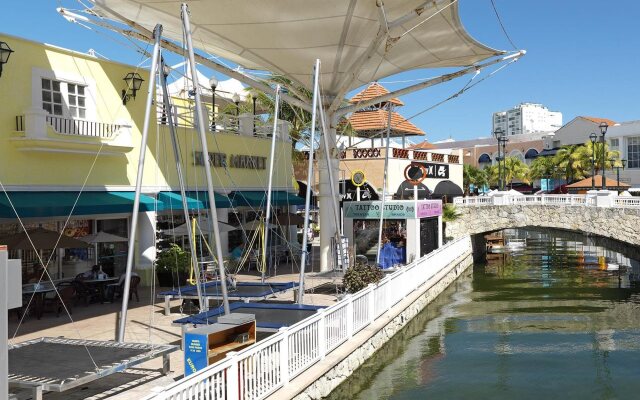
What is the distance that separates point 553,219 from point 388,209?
41.2 ft

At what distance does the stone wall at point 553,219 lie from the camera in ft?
101

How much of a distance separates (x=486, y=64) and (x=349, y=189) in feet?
35.5

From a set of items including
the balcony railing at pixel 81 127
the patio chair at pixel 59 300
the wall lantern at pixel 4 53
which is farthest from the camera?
the balcony railing at pixel 81 127

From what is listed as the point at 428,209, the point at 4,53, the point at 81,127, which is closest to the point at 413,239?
the point at 428,209

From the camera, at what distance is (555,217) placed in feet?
113

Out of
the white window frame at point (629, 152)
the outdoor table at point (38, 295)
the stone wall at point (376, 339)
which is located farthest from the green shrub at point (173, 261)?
the white window frame at point (629, 152)

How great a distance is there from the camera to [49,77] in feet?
59.8

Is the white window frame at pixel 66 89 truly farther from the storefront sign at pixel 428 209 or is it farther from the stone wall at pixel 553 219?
the stone wall at pixel 553 219

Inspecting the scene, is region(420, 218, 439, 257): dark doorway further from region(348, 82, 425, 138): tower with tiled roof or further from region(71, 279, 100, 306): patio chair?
region(71, 279, 100, 306): patio chair

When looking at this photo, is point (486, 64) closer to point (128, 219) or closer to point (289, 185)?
point (289, 185)

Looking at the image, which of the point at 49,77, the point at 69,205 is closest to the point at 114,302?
the point at 69,205

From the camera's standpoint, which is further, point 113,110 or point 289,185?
point 289,185

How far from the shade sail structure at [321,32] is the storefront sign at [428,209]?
580cm

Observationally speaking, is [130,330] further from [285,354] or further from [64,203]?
[285,354]
